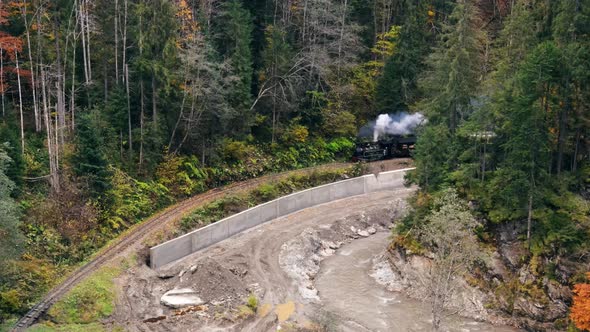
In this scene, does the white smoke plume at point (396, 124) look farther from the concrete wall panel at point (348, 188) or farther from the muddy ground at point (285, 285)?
the muddy ground at point (285, 285)

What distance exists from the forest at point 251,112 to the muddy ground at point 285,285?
453 centimetres

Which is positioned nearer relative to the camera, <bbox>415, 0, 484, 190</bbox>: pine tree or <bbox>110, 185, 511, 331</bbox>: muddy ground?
<bbox>110, 185, 511, 331</bbox>: muddy ground

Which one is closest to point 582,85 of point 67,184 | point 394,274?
point 394,274

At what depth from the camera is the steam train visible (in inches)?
2164

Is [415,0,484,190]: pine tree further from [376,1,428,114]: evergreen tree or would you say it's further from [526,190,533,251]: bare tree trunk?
[376,1,428,114]: evergreen tree

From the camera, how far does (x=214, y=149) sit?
157 feet

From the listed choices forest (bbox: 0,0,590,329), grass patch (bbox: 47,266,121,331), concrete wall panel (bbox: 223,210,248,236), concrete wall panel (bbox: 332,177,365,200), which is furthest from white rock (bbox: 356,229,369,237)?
grass patch (bbox: 47,266,121,331)

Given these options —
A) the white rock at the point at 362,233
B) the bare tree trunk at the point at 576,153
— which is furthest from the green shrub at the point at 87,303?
the bare tree trunk at the point at 576,153

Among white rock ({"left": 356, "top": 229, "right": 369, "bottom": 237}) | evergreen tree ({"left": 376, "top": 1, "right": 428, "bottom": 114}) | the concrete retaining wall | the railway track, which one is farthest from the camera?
evergreen tree ({"left": 376, "top": 1, "right": 428, "bottom": 114})

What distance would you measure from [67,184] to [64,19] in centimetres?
1307

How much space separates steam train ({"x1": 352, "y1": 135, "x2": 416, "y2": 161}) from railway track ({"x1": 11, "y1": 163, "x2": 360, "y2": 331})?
1992mm

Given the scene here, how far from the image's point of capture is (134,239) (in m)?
37.9

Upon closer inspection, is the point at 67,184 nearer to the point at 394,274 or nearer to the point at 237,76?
the point at 237,76

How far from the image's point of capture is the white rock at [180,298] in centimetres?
3353
